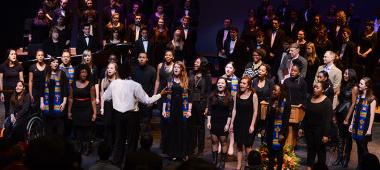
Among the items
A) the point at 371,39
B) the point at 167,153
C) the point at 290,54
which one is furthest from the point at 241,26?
the point at 167,153

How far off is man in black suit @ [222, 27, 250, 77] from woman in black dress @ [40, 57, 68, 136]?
4.50 meters

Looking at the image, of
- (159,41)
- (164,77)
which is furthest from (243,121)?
(159,41)

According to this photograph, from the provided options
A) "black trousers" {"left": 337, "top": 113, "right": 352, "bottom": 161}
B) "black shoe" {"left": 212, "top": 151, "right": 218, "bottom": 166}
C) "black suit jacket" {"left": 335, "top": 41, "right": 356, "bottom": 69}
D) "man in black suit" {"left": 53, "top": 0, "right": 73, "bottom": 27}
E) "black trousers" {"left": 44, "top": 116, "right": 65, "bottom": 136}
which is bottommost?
"black shoe" {"left": 212, "top": 151, "right": 218, "bottom": 166}

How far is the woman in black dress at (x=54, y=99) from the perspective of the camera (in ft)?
38.2

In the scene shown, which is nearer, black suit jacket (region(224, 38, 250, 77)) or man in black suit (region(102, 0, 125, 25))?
black suit jacket (region(224, 38, 250, 77))

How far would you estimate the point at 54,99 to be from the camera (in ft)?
38.2

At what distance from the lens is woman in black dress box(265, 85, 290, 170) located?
10.2m

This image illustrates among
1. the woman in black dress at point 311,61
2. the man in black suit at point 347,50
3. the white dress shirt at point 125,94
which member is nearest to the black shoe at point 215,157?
the white dress shirt at point 125,94

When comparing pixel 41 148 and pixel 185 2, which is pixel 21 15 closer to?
pixel 185 2

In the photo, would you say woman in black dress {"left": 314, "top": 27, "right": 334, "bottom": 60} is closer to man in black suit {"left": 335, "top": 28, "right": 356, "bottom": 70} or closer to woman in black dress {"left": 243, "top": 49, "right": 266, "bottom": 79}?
man in black suit {"left": 335, "top": 28, "right": 356, "bottom": 70}

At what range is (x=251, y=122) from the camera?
1065 cm

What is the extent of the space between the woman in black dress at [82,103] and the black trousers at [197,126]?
5.48 ft

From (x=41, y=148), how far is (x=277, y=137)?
6551mm

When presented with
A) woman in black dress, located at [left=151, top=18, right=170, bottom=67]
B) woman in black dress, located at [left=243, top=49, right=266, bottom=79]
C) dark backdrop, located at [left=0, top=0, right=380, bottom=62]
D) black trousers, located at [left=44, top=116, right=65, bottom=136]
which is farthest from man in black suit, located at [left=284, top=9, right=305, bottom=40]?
black trousers, located at [left=44, top=116, right=65, bottom=136]
